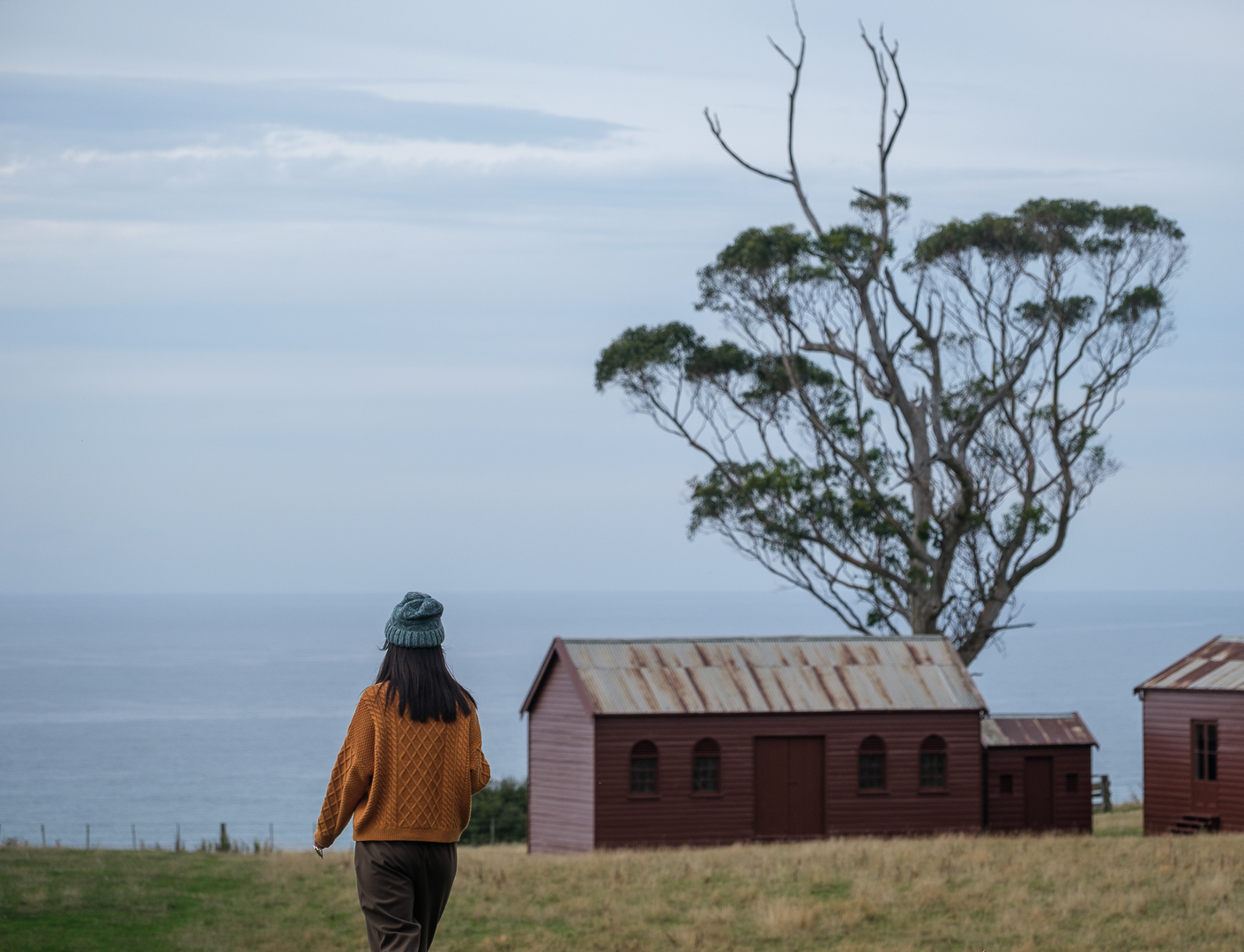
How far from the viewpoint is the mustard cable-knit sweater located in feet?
21.1

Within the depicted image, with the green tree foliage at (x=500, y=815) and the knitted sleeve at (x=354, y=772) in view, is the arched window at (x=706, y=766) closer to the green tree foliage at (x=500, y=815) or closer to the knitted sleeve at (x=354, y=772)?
the green tree foliage at (x=500, y=815)

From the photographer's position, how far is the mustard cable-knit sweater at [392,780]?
6.44 meters

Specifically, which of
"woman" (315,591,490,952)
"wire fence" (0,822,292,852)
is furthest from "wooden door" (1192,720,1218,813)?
"wire fence" (0,822,292,852)

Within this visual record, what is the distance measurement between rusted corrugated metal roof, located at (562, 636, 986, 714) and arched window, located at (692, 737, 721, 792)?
691mm

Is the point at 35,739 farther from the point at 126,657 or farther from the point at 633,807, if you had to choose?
the point at 126,657

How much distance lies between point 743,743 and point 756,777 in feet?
2.35

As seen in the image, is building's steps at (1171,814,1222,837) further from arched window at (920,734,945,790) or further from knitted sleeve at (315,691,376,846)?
knitted sleeve at (315,691,376,846)

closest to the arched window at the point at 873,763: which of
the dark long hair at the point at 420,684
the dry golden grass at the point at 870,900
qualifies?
the dry golden grass at the point at 870,900

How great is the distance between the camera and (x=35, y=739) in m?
93.6

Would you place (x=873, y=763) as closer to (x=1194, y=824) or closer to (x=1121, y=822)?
(x=1194, y=824)

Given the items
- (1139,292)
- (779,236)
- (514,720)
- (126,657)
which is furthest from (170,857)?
(126,657)

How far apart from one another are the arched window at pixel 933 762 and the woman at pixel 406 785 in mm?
23838

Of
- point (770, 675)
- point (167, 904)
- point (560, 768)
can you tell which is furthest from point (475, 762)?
point (770, 675)

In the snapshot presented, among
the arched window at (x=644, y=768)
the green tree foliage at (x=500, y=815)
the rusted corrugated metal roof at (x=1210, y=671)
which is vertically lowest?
the green tree foliage at (x=500, y=815)
